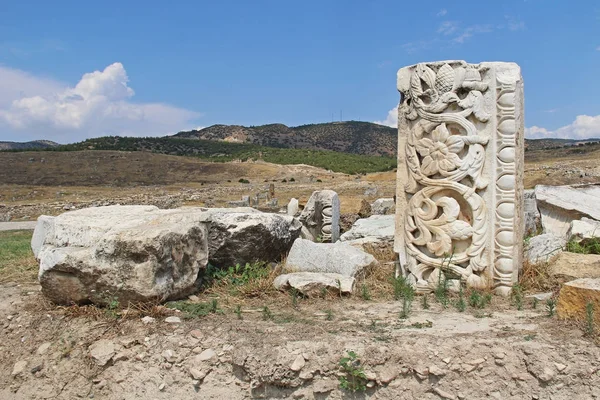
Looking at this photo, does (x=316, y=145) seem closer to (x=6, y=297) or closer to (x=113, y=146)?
(x=113, y=146)

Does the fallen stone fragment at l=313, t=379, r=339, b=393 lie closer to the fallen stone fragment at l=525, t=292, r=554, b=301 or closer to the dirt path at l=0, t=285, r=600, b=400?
the dirt path at l=0, t=285, r=600, b=400

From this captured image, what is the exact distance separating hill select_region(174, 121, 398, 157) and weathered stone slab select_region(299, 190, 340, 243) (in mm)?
81575

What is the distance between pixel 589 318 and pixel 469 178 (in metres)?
1.82

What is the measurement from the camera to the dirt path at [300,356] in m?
3.52

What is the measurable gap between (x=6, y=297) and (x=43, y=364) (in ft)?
5.28

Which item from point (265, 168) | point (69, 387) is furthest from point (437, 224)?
point (265, 168)

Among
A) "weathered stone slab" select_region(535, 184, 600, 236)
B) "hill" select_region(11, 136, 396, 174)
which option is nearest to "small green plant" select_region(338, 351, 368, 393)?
"weathered stone slab" select_region(535, 184, 600, 236)

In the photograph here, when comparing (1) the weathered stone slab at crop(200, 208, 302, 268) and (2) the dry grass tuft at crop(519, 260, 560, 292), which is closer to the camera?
(2) the dry grass tuft at crop(519, 260, 560, 292)

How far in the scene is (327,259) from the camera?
18.6ft

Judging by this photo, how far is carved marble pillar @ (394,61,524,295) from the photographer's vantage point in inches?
199

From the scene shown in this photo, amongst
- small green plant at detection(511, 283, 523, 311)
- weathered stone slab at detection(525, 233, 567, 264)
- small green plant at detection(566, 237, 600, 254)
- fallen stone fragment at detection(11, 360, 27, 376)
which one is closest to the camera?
fallen stone fragment at detection(11, 360, 27, 376)

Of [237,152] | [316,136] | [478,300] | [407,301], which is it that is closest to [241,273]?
[407,301]

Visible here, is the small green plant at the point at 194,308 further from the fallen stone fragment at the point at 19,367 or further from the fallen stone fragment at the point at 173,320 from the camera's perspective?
the fallen stone fragment at the point at 19,367

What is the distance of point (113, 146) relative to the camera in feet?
227
